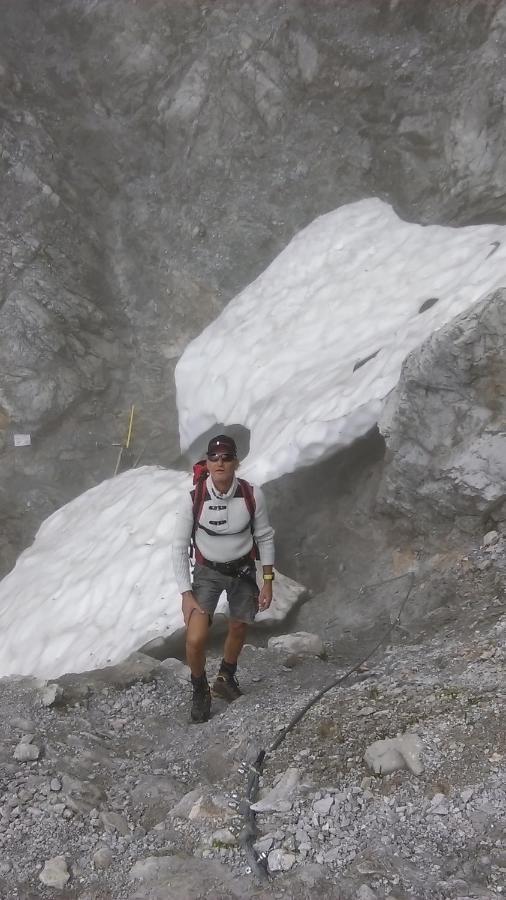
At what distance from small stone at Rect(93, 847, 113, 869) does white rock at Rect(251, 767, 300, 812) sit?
0.90 m

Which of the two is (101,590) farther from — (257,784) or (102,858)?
(102,858)

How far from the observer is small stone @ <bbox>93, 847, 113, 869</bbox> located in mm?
4047

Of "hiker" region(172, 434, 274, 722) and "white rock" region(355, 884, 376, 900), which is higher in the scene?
"hiker" region(172, 434, 274, 722)

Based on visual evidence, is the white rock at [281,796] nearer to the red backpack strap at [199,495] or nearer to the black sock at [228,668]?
the black sock at [228,668]

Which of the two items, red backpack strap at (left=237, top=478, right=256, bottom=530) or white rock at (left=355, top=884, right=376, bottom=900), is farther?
red backpack strap at (left=237, top=478, right=256, bottom=530)

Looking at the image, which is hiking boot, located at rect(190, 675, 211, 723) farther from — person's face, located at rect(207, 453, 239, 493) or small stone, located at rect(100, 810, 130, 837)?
person's face, located at rect(207, 453, 239, 493)

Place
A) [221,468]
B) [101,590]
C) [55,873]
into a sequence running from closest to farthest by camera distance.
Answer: [55,873]
[221,468]
[101,590]

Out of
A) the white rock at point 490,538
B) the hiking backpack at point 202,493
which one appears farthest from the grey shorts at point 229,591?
the white rock at point 490,538

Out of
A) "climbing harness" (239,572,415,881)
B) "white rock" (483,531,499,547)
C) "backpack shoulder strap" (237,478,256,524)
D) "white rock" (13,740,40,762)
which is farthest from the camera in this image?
"white rock" (483,531,499,547)

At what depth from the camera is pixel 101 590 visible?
9.23 metres

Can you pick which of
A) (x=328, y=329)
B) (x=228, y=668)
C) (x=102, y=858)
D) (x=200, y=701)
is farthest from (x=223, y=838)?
(x=328, y=329)

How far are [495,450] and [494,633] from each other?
1904 mm

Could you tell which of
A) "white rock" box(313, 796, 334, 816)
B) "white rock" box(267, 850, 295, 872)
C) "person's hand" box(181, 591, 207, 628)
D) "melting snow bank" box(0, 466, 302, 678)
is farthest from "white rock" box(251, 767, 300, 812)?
"melting snow bank" box(0, 466, 302, 678)

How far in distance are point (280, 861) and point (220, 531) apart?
7.44 feet
